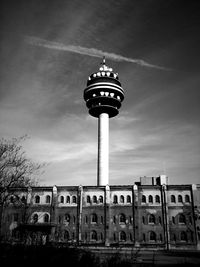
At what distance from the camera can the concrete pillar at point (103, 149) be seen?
48.1 m

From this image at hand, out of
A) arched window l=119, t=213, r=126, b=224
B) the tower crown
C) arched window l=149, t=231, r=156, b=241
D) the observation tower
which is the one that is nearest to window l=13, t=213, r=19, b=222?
arched window l=119, t=213, r=126, b=224

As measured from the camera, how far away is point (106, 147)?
51219 mm

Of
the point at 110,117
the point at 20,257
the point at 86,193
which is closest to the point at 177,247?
the point at 86,193

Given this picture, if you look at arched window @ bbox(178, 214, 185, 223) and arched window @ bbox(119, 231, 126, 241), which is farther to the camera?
arched window @ bbox(119, 231, 126, 241)

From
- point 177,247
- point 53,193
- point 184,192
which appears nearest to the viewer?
point 177,247

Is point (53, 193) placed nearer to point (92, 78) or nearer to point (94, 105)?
point (94, 105)

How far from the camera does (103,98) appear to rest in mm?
54094

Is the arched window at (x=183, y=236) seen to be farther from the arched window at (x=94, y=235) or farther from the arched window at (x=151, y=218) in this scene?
the arched window at (x=94, y=235)

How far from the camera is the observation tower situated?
173 feet

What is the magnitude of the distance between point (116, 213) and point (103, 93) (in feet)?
83.3

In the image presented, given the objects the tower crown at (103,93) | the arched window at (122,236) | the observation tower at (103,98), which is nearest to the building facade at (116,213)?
the arched window at (122,236)

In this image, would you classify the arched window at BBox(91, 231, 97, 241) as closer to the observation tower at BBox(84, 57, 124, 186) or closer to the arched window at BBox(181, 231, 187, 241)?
the arched window at BBox(181, 231, 187, 241)

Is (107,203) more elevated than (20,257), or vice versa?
(107,203)

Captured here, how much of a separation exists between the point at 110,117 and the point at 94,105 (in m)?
5.68
